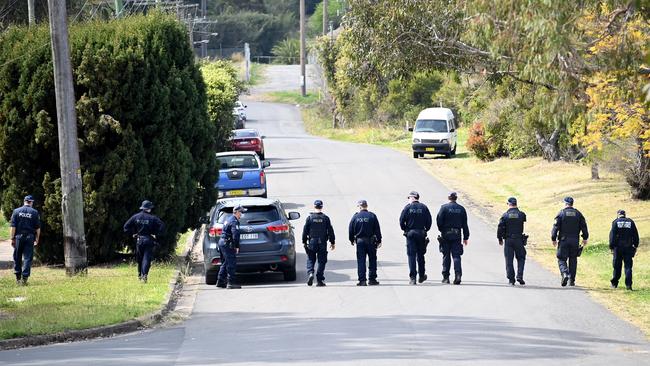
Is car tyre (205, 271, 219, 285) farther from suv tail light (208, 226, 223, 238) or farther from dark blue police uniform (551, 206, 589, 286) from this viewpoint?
dark blue police uniform (551, 206, 589, 286)

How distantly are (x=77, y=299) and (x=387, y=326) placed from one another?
557 centimetres

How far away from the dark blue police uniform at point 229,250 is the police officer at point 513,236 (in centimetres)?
478

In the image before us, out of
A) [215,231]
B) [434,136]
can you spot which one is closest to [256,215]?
[215,231]

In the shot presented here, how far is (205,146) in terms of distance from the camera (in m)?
24.9

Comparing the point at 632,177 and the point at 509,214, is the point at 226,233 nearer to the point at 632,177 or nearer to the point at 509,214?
the point at 509,214

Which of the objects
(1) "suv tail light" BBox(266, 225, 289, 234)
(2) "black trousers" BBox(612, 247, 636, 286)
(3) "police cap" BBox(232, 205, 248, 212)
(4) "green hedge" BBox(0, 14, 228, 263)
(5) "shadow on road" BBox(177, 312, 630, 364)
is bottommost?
(2) "black trousers" BBox(612, 247, 636, 286)

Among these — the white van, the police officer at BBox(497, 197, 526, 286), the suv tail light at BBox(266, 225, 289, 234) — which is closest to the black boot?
the police officer at BBox(497, 197, 526, 286)

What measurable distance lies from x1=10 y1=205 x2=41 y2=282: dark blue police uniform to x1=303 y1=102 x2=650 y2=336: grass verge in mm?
10200

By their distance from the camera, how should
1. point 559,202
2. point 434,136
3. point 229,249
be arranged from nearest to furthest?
point 229,249 < point 559,202 < point 434,136

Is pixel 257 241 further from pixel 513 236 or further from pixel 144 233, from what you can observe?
pixel 513 236

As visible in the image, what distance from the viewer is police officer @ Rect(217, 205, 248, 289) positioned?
19984 millimetres

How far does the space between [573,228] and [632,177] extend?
45.0ft

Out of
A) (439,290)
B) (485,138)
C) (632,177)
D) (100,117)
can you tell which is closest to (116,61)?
(100,117)

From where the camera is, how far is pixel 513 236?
20.5 meters
